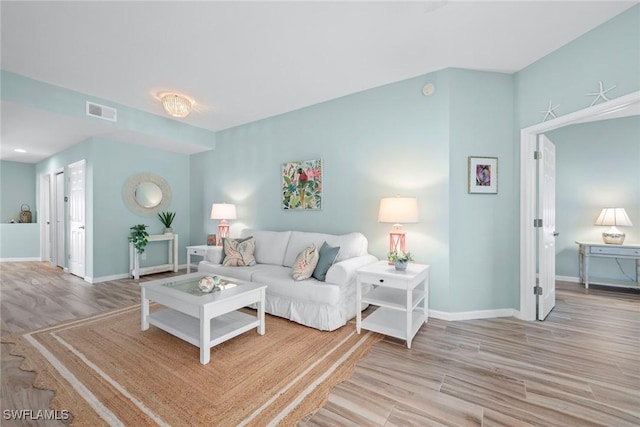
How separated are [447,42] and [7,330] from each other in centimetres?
492

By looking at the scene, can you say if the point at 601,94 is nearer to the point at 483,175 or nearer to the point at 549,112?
the point at 549,112

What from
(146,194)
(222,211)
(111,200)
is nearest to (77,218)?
(111,200)

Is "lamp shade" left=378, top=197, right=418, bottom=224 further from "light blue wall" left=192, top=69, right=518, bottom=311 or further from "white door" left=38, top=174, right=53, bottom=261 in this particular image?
"white door" left=38, top=174, right=53, bottom=261

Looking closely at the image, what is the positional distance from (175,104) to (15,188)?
258 inches

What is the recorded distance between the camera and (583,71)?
7.84ft

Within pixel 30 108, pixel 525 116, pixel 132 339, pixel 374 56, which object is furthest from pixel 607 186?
pixel 30 108

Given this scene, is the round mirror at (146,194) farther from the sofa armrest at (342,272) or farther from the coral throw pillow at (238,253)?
the sofa armrest at (342,272)

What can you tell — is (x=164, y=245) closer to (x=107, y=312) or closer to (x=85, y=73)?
(x=107, y=312)

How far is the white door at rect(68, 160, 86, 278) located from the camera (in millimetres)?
4777

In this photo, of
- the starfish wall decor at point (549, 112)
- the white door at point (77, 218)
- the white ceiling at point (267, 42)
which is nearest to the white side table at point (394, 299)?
the starfish wall decor at point (549, 112)

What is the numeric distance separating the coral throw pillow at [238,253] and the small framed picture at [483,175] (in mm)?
2723

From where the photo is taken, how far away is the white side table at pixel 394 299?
2.42 m

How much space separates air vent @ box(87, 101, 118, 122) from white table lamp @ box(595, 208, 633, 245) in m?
7.23

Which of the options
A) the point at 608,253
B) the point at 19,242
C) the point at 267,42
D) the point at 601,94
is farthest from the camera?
the point at 19,242
